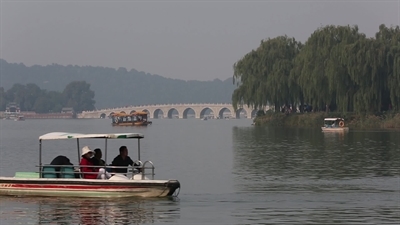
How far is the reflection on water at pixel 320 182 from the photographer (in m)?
18.8

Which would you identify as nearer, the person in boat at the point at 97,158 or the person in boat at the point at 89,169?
the person in boat at the point at 89,169

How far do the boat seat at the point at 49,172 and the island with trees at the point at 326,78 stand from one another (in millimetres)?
40615

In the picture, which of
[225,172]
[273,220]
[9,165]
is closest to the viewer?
[273,220]

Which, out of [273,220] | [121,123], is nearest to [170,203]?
[273,220]

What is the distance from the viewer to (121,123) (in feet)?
326

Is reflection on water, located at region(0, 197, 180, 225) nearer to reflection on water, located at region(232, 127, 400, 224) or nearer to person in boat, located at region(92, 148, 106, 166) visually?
person in boat, located at region(92, 148, 106, 166)

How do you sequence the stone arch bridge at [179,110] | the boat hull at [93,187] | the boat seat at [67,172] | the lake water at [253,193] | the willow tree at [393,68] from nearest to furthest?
the lake water at [253,193] < the boat hull at [93,187] < the boat seat at [67,172] < the willow tree at [393,68] < the stone arch bridge at [179,110]

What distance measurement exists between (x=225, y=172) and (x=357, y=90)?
3317 centimetres

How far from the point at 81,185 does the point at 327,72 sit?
43.5 m

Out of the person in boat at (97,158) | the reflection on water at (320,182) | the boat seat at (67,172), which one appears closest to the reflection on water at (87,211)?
the boat seat at (67,172)

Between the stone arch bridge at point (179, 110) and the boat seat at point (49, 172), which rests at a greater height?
the stone arch bridge at point (179, 110)

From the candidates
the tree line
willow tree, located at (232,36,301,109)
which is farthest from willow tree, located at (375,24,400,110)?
willow tree, located at (232,36,301,109)

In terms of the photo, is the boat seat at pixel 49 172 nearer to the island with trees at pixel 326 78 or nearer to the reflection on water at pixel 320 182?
the reflection on water at pixel 320 182

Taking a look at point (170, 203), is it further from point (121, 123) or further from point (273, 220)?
point (121, 123)
